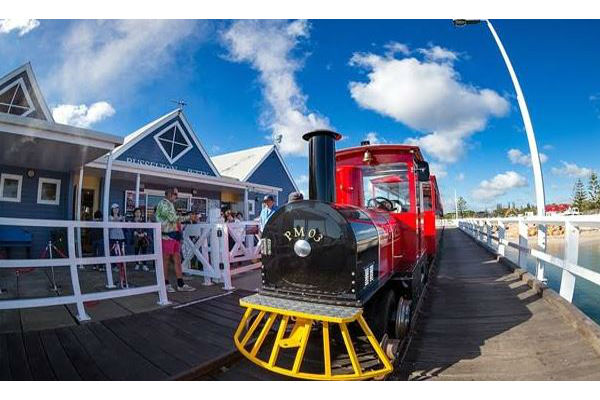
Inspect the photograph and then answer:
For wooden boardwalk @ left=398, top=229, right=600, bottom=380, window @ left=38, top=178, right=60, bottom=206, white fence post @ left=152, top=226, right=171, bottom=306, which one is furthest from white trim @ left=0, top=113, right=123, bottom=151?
wooden boardwalk @ left=398, top=229, right=600, bottom=380

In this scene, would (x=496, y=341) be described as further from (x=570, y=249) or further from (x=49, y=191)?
(x=49, y=191)

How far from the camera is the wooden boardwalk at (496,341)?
2328 mm

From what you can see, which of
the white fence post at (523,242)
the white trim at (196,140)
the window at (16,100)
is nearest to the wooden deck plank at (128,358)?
the white fence post at (523,242)

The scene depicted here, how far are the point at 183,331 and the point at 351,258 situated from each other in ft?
6.20

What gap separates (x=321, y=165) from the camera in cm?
302

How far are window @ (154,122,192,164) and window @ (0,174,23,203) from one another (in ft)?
13.6

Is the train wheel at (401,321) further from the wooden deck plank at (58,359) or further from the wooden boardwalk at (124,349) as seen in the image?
the wooden deck plank at (58,359)

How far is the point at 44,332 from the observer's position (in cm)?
288

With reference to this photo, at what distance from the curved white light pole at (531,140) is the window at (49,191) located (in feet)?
34.0

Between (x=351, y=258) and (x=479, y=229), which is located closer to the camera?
(x=351, y=258)

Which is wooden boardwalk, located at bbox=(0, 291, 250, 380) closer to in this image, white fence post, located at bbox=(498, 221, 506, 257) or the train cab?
the train cab

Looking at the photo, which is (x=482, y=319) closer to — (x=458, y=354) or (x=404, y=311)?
(x=458, y=354)

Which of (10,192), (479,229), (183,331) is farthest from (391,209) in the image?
(479,229)

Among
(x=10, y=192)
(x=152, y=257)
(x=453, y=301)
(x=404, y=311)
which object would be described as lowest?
(x=453, y=301)
